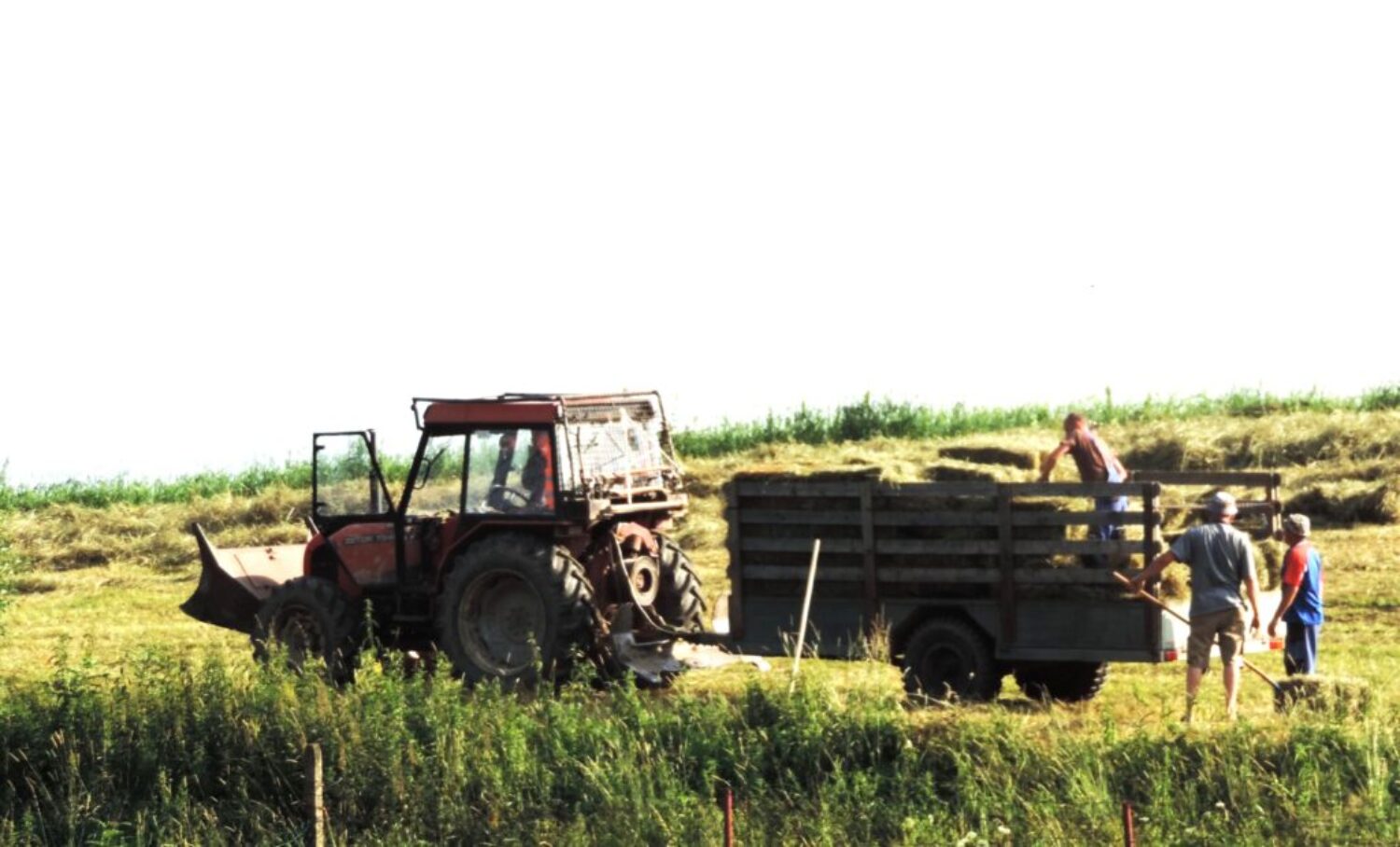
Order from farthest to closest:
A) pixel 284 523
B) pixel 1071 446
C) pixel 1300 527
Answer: pixel 284 523
pixel 1071 446
pixel 1300 527

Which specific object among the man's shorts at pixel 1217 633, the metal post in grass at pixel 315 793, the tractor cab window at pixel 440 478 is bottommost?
the metal post in grass at pixel 315 793

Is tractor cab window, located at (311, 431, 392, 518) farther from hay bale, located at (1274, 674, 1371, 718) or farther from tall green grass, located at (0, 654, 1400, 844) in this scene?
hay bale, located at (1274, 674, 1371, 718)

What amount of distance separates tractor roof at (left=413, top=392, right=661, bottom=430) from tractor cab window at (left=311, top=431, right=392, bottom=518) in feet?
2.19

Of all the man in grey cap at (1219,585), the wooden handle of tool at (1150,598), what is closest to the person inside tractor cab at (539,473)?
the wooden handle of tool at (1150,598)

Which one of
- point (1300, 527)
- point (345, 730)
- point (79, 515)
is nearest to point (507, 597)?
point (345, 730)

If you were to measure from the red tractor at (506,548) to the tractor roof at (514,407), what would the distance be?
13 millimetres

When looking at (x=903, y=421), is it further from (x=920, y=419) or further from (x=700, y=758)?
(x=700, y=758)

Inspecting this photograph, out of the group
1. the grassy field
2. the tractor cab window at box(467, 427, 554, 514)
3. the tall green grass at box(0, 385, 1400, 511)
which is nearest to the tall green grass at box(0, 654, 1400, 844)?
the grassy field

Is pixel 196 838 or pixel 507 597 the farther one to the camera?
pixel 507 597

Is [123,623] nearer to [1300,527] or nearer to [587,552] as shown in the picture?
[587,552]

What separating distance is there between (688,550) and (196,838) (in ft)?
39.4

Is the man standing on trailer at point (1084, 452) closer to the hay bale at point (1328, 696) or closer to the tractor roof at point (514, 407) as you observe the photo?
the hay bale at point (1328, 696)

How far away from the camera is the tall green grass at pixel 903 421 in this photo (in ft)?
101

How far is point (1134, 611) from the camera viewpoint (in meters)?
13.7
